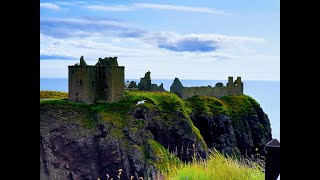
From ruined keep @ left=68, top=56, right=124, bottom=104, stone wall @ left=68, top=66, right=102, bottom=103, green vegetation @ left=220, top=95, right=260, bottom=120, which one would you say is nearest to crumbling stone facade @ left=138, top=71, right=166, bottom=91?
ruined keep @ left=68, top=56, right=124, bottom=104

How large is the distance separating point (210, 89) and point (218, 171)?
1664 inches

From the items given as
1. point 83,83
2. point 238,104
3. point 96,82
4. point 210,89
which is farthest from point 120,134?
point 238,104

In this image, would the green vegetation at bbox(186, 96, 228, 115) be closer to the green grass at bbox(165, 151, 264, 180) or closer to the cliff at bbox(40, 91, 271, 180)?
the cliff at bbox(40, 91, 271, 180)

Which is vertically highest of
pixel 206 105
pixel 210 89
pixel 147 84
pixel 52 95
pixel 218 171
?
pixel 147 84

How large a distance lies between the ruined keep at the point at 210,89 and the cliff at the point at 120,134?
183cm

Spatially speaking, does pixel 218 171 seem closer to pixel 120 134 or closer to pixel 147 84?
pixel 120 134

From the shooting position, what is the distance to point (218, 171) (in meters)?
5.32

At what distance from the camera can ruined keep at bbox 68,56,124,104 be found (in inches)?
1515

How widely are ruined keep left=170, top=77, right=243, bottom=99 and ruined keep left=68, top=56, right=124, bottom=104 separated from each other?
7591 mm

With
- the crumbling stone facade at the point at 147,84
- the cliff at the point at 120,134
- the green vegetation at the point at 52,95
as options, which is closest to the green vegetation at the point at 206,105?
the cliff at the point at 120,134
